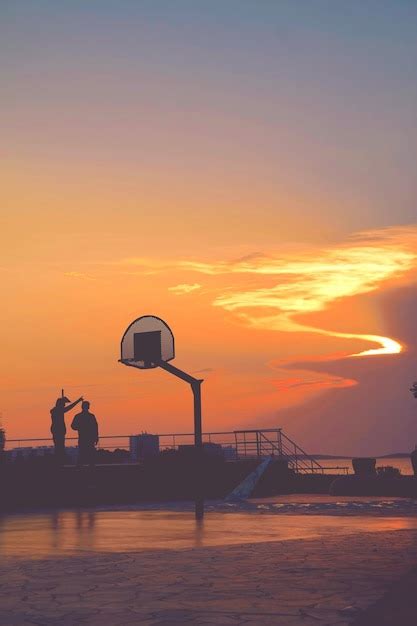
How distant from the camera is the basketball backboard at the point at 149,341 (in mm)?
22719

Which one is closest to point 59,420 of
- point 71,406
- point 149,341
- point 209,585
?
point 71,406

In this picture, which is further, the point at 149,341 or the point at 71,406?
the point at 71,406

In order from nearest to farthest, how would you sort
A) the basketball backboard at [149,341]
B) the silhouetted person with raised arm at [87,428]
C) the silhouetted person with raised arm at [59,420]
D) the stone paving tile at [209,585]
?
the stone paving tile at [209,585]
the basketball backboard at [149,341]
the silhouetted person with raised arm at [87,428]
the silhouetted person with raised arm at [59,420]

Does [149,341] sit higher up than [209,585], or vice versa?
[149,341]

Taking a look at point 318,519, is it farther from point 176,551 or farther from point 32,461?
point 32,461

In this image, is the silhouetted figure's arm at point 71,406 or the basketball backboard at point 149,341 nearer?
the basketball backboard at point 149,341

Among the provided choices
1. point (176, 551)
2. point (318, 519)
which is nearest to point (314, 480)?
point (318, 519)

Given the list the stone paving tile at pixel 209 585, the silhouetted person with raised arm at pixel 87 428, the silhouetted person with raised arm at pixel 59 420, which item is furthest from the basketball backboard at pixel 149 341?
the stone paving tile at pixel 209 585

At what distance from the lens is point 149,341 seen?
899 inches

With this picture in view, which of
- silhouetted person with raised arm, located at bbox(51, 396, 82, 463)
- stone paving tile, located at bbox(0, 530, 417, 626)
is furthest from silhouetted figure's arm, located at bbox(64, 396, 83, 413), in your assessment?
stone paving tile, located at bbox(0, 530, 417, 626)

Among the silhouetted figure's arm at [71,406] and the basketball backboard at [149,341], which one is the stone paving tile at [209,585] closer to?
the basketball backboard at [149,341]

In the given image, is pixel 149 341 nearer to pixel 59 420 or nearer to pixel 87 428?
pixel 87 428

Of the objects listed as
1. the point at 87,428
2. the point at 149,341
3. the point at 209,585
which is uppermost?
the point at 149,341

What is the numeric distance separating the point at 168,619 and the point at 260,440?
97.4ft
